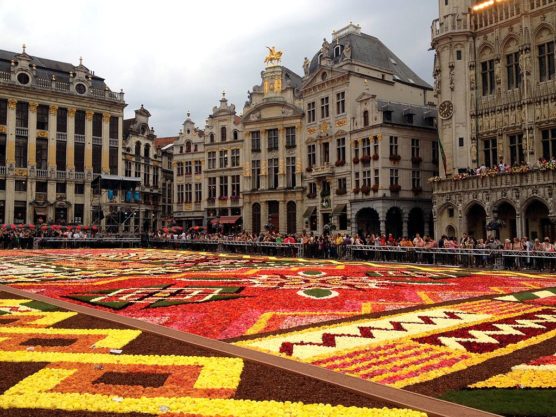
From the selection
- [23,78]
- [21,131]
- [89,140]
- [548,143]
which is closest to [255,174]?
[89,140]

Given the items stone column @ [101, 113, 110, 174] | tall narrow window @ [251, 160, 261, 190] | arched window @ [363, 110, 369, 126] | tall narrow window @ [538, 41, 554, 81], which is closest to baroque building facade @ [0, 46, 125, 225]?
stone column @ [101, 113, 110, 174]

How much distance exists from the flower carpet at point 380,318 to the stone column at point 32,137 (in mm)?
42435

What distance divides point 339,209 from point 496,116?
14.8 meters

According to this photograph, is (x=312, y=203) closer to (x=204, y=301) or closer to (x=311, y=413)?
(x=204, y=301)

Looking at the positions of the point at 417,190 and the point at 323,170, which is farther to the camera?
the point at 323,170

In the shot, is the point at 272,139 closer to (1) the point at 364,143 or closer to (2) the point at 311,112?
(2) the point at 311,112

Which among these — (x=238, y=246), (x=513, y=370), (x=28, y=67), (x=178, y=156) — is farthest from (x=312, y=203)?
(x=513, y=370)

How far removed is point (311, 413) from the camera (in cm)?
464

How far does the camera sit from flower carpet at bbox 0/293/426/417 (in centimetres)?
472

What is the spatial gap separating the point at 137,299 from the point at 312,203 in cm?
3630

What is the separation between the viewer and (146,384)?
215 inches

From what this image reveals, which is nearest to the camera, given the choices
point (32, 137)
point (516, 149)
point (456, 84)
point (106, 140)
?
point (516, 149)

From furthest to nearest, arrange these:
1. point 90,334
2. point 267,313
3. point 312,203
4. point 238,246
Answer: point 312,203
point 238,246
point 267,313
point 90,334

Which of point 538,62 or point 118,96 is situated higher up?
point 118,96
